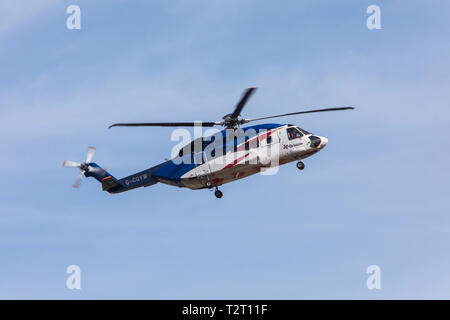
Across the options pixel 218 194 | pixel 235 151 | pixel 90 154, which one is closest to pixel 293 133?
pixel 235 151

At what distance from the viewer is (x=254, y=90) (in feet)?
156

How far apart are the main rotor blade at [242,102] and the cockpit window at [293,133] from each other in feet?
13.7

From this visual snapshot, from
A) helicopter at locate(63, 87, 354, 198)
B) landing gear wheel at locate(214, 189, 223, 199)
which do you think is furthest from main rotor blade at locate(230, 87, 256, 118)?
landing gear wheel at locate(214, 189, 223, 199)

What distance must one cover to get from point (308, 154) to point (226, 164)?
6.23 metres

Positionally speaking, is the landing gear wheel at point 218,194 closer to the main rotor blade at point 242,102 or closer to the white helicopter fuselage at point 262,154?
the white helicopter fuselage at point 262,154

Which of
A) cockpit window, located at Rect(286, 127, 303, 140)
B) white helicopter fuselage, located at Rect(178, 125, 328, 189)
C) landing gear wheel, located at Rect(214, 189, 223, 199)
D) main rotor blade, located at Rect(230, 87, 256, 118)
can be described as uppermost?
main rotor blade, located at Rect(230, 87, 256, 118)

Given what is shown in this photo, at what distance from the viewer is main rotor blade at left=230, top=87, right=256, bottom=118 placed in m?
47.7

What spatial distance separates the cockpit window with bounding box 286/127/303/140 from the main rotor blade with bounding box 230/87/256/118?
4177mm

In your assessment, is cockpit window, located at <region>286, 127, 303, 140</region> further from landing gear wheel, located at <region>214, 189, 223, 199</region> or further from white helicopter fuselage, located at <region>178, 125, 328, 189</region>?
landing gear wheel, located at <region>214, 189, 223, 199</region>

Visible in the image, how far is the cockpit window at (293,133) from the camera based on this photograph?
177 feet

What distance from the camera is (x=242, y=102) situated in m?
49.8
